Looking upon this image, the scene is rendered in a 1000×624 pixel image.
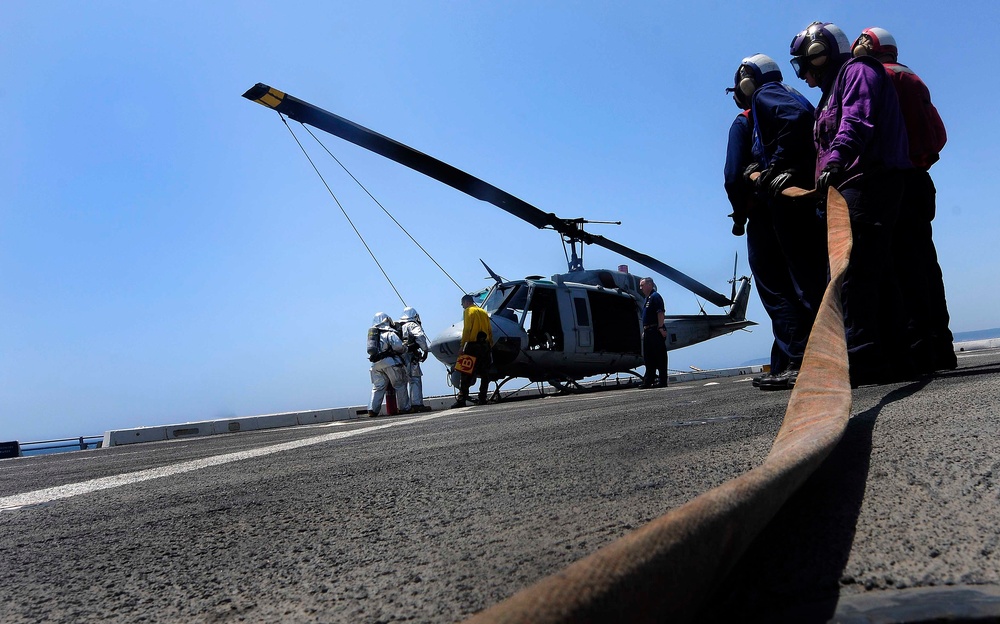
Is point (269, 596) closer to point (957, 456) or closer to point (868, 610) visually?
point (868, 610)

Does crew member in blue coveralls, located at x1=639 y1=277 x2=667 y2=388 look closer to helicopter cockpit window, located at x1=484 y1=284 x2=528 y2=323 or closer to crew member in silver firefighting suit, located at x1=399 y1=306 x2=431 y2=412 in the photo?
helicopter cockpit window, located at x1=484 y1=284 x2=528 y2=323

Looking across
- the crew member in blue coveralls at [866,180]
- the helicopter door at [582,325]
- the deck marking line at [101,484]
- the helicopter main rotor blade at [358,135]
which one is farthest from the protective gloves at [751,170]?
the helicopter door at [582,325]

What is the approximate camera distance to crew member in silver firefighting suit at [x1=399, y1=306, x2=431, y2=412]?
10734mm

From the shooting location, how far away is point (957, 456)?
4.06ft

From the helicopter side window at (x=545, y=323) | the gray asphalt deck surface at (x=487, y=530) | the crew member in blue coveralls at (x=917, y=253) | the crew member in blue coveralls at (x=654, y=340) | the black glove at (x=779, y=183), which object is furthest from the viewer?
the helicopter side window at (x=545, y=323)

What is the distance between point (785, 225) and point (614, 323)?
9164mm

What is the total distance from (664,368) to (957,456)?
27.7 feet

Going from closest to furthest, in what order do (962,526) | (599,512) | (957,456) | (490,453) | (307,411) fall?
(962,526) < (599,512) < (957,456) < (490,453) < (307,411)

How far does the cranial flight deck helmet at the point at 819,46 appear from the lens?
3.62 meters

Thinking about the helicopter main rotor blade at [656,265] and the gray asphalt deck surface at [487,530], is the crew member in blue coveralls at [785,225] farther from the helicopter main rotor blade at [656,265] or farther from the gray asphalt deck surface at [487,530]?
the helicopter main rotor blade at [656,265]

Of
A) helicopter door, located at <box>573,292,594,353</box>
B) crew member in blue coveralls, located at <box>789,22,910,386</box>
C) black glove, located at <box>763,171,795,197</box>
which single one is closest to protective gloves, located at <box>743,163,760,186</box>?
black glove, located at <box>763,171,795,197</box>

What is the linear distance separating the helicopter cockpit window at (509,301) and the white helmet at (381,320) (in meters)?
1.69

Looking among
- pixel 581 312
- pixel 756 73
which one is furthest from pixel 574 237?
pixel 756 73

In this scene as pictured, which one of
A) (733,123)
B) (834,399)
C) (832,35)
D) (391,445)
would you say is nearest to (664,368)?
(733,123)
